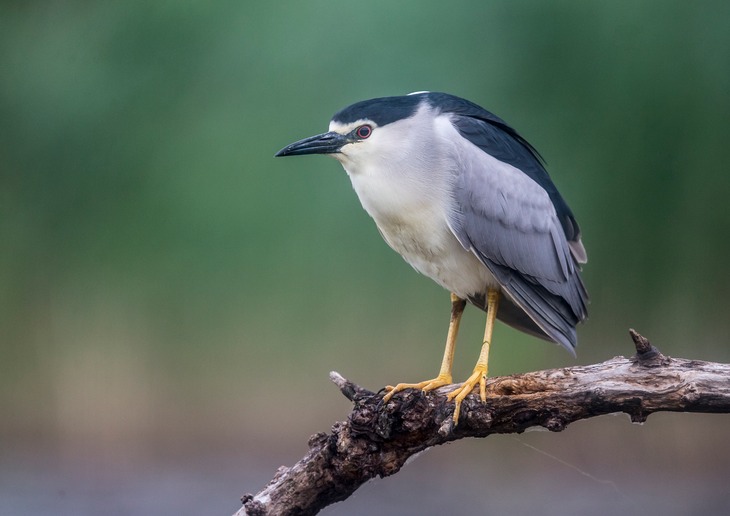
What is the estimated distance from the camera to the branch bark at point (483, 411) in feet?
5.27

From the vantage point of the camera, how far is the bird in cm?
192

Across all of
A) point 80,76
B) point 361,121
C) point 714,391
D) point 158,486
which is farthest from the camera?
point 80,76

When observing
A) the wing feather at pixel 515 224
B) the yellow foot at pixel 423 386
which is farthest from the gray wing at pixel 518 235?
the yellow foot at pixel 423 386

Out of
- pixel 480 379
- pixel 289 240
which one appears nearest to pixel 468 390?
pixel 480 379

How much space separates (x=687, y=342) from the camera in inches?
113

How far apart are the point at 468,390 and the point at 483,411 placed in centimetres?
9

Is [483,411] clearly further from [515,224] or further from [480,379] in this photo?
[515,224]

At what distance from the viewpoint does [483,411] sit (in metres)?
1.70

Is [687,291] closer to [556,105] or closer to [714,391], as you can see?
[556,105]

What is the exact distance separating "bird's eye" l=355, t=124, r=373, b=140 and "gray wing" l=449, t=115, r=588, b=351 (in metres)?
0.23

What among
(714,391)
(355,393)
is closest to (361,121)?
(355,393)

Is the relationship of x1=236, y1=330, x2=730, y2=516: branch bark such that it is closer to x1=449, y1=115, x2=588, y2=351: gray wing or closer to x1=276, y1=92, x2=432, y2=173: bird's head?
x1=449, y1=115, x2=588, y2=351: gray wing

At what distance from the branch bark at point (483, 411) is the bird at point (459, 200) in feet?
0.35

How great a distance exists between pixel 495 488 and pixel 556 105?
149 cm
